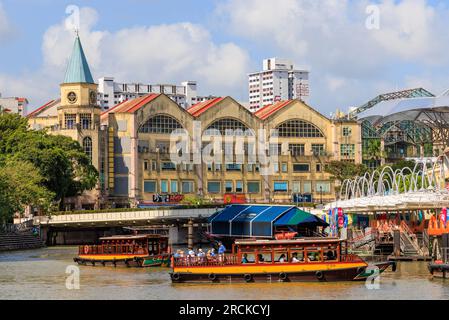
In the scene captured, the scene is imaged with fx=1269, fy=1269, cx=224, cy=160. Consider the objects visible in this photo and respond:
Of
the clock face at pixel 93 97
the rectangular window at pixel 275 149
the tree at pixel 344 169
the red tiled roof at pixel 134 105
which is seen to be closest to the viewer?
the clock face at pixel 93 97

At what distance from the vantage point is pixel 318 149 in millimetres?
193250

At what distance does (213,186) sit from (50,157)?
37.3 meters

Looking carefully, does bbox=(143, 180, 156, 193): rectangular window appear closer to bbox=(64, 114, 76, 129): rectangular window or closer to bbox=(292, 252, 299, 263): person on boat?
bbox=(64, 114, 76, 129): rectangular window

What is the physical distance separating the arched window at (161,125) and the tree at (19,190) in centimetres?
3452

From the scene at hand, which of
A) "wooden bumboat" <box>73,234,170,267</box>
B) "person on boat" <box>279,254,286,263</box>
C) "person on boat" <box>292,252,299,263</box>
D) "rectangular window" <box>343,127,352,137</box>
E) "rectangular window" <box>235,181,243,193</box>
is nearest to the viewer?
"person on boat" <box>292,252,299,263</box>

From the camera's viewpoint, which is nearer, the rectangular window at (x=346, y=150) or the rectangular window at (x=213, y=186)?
the rectangular window at (x=213, y=186)

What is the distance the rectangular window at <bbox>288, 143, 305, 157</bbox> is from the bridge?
34922 millimetres

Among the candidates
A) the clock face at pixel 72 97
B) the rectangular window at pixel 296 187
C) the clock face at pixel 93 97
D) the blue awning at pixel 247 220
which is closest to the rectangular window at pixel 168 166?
the clock face at pixel 93 97

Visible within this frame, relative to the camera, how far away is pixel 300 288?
78250 millimetres

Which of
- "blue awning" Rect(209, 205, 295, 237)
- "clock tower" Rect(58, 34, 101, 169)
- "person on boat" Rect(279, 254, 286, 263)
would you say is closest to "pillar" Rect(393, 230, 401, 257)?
"blue awning" Rect(209, 205, 295, 237)

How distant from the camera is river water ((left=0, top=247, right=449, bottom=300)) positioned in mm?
75375

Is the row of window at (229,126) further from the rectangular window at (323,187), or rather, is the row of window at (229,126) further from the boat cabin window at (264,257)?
the boat cabin window at (264,257)

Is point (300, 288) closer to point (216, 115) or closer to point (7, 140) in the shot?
point (7, 140)

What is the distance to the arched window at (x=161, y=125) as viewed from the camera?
183 metres
